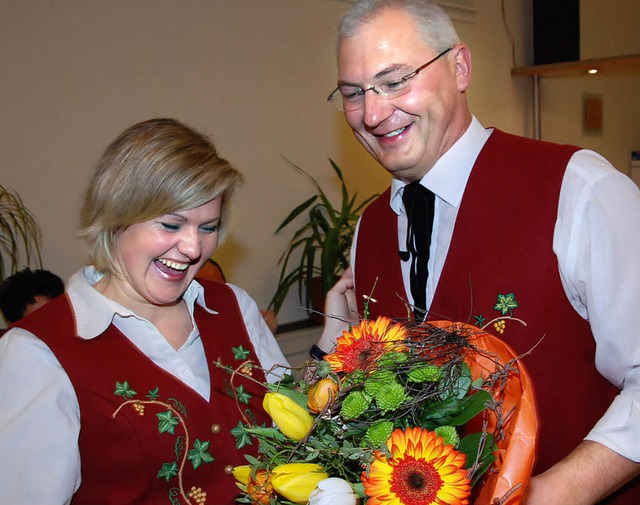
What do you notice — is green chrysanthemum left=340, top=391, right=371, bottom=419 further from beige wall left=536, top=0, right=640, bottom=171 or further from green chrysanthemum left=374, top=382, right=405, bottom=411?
beige wall left=536, top=0, right=640, bottom=171

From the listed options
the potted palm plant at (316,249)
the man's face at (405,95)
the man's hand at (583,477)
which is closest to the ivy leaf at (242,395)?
the man's face at (405,95)

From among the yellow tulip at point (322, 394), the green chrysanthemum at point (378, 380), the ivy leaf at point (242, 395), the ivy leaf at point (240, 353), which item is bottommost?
the ivy leaf at point (242, 395)

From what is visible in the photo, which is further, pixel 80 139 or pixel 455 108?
pixel 80 139

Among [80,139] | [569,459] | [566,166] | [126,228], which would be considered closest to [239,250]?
[80,139]

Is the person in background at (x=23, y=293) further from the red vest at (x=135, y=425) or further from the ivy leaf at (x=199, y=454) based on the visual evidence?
the ivy leaf at (x=199, y=454)

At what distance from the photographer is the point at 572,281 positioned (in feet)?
4.50

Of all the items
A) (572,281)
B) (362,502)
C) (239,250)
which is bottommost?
(239,250)

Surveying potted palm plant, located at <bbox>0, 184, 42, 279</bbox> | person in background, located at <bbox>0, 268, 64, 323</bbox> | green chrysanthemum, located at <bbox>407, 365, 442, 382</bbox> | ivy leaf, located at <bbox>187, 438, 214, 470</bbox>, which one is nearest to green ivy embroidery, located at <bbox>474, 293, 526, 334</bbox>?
green chrysanthemum, located at <bbox>407, 365, 442, 382</bbox>

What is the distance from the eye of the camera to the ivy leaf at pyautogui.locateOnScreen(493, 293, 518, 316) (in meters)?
1.41

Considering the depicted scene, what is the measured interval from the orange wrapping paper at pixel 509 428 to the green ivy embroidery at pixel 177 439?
2.16 feet

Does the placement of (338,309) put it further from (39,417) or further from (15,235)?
(15,235)

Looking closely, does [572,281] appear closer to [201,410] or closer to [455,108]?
[455,108]

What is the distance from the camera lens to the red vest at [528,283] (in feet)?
4.57

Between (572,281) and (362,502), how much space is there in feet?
2.30
